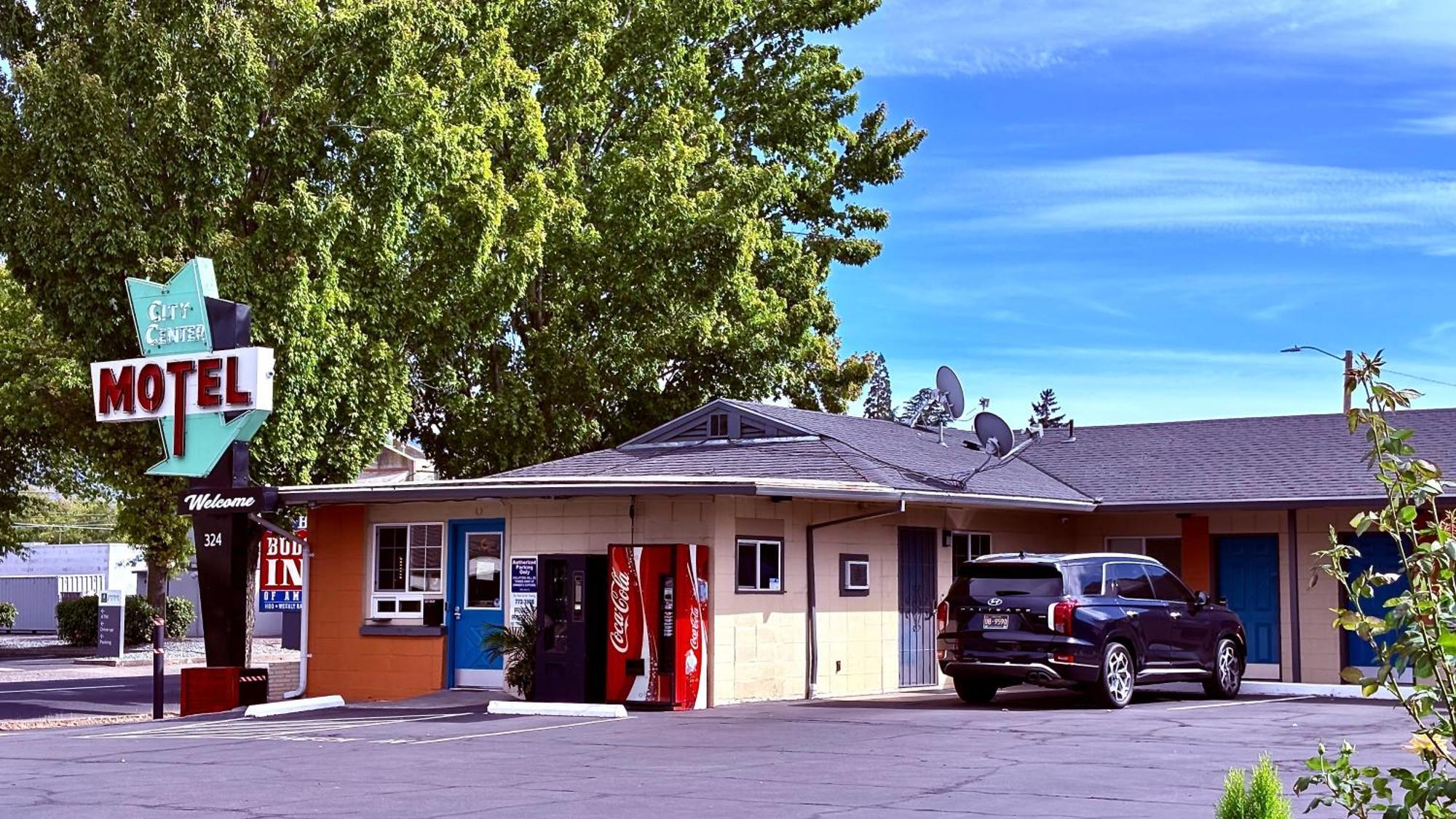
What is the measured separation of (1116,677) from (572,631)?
713cm

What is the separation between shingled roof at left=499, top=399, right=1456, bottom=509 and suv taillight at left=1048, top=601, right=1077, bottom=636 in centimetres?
388

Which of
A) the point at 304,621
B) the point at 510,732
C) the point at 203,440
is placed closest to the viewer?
the point at 510,732

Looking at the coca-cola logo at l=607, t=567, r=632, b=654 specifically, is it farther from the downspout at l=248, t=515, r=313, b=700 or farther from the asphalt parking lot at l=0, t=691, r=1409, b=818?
the downspout at l=248, t=515, r=313, b=700

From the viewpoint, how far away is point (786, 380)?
3834 centimetres

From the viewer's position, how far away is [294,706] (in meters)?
22.0

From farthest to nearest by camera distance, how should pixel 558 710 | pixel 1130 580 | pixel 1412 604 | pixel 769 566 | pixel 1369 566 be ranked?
1. pixel 1369 566
2. pixel 769 566
3. pixel 1130 580
4. pixel 558 710
5. pixel 1412 604

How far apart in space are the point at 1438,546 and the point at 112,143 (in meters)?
25.6

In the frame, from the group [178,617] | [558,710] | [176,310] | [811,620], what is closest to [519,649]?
[558,710]

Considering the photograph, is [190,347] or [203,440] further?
[190,347]

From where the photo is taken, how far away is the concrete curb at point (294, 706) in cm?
2114

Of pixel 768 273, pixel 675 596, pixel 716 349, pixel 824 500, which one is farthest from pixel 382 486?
pixel 768 273

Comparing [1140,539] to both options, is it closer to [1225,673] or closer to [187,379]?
[1225,673]

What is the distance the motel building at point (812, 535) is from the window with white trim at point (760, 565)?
0.09 feet

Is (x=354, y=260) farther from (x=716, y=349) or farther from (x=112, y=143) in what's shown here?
(x=716, y=349)
